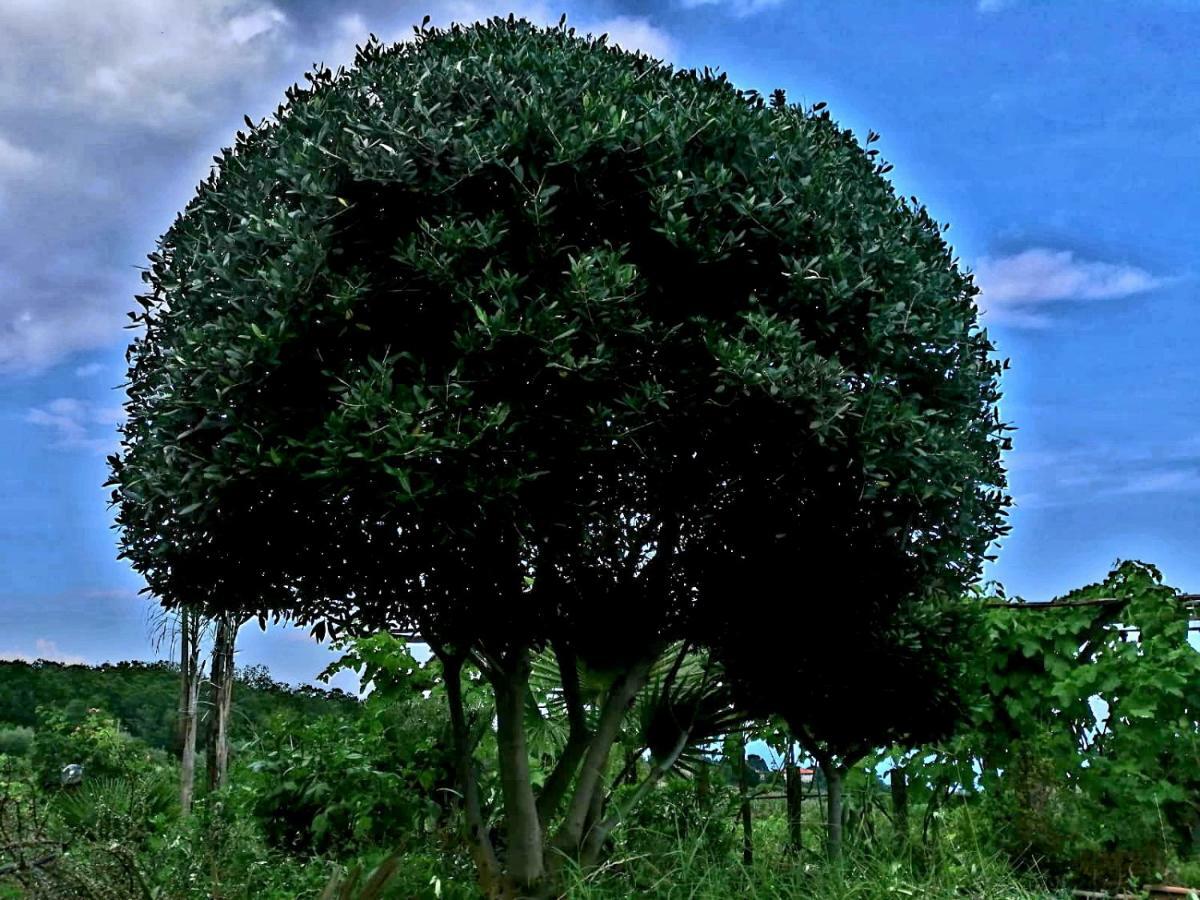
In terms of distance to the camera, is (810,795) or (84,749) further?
(84,749)

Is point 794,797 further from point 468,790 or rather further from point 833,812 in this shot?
point 468,790

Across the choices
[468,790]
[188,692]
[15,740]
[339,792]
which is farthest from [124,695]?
[468,790]

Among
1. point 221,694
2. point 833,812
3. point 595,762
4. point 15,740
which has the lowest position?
point 833,812

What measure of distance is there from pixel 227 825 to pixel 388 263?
168 inches

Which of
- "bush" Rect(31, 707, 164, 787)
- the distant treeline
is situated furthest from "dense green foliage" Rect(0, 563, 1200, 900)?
the distant treeline

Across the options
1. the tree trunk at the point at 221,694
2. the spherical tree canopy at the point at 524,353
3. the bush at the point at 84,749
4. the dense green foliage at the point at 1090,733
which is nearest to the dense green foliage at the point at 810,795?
the dense green foliage at the point at 1090,733

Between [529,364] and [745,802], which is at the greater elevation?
[529,364]

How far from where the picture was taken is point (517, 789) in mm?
7832

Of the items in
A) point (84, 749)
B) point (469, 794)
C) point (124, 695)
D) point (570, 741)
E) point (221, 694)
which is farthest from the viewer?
point (124, 695)

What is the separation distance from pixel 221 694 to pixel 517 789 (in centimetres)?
626

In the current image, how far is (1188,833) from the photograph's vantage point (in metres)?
8.87

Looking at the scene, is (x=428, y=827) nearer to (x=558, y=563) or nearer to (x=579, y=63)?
(x=558, y=563)

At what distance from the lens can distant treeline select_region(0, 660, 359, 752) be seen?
18.0 m

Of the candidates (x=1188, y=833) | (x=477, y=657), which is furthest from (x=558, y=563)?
(x=1188, y=833)
